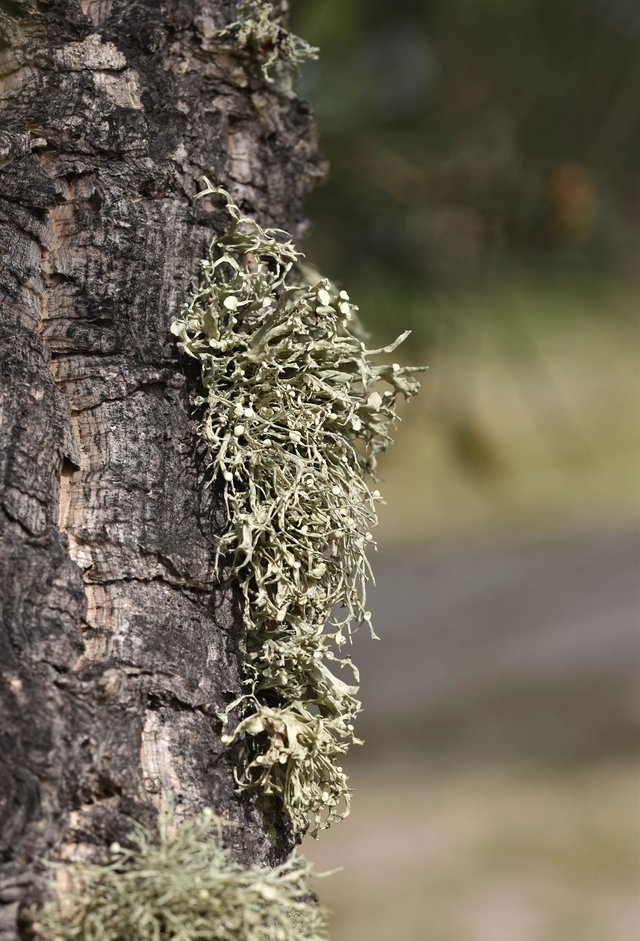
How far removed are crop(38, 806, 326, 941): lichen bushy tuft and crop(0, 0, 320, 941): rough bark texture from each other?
1 cm

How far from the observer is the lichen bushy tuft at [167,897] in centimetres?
43

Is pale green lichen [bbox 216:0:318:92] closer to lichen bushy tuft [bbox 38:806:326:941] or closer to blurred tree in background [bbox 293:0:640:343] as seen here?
lichen bushy tuft [bbox 38:806:326:941]

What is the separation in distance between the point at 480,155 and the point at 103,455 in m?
1.05

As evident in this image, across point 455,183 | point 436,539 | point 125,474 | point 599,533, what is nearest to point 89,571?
point 125,474

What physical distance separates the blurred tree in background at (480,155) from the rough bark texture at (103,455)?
81 centimetres

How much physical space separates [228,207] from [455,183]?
904 mm

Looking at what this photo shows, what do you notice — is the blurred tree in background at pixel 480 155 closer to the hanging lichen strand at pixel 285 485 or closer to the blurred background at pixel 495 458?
the blurred background at pixel 495 458

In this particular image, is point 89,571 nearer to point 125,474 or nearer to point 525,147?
point 125,474

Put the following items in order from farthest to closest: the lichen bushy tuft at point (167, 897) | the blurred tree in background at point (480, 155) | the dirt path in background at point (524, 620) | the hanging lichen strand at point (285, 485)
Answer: the dirt path in background at point (524, 620), the blurred tree in background at point (480, 155), the hanging lichen strand at point (285, 485), the lichen bushy tuft at point (167, 897)

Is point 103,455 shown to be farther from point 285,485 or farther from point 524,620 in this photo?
point 524,620

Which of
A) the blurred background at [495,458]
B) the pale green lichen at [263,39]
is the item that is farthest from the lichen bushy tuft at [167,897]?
the blurred background at [495,458]

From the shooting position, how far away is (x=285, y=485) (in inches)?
22.4

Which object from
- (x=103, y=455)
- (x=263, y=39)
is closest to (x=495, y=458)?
(x=263, y=39)

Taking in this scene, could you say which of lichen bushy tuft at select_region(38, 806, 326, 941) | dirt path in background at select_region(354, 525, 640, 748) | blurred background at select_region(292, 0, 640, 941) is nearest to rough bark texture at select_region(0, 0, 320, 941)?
lichen bushy tuft at select_region(38, 806, 326, 941)
